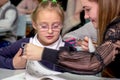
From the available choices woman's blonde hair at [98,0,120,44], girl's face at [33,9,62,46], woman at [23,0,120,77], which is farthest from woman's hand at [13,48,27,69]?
woman's blonde hair at [98,0,120,44]

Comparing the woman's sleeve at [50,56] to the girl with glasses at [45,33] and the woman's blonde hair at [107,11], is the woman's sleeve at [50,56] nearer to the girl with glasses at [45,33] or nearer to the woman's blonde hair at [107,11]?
the girl with glasses at [45,33]

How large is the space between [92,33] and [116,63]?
913mm

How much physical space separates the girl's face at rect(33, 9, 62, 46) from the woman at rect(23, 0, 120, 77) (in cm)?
16

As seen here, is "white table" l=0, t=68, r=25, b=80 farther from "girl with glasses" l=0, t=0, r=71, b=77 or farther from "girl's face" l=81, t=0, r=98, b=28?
"girl's face" l=81, t=0, r=98, b=28

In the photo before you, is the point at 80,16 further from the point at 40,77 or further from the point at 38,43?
the point at 40,77

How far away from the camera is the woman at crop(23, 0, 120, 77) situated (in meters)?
1.17

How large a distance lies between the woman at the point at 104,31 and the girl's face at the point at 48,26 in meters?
0.16

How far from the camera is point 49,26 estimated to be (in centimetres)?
146

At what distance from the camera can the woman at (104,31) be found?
117cm

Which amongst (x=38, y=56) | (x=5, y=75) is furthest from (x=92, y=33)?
(x=38, y=56)

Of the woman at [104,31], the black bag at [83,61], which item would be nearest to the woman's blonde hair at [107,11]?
the woman at [104,31]

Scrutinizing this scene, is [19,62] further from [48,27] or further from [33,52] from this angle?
[33,52]

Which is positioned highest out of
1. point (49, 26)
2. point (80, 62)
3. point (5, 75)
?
point (49, 26)

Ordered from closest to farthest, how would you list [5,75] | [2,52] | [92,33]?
[5,75] < [2,52] < [92,33]
